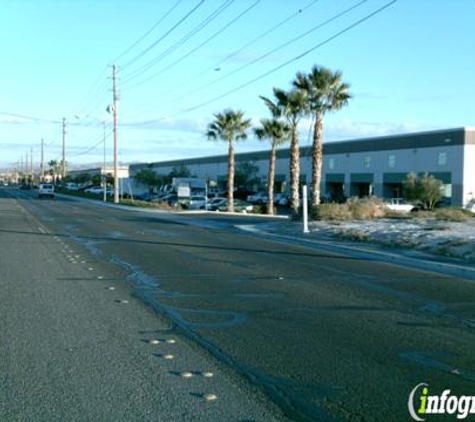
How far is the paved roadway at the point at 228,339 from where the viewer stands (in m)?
6.19

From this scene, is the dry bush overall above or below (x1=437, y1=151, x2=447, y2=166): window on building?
below

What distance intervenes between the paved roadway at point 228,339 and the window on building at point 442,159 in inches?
2152

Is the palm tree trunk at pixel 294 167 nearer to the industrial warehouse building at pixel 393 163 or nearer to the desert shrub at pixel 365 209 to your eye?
the desert shrub at pixel 365 209

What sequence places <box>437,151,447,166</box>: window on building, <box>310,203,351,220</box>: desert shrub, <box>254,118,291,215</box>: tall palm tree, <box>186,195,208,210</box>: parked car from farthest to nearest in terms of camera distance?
<box>437,151,447,166</box>: window on building, <box>186,195,208,210</box>: parked car, <box>254,118,291,215</box>: tall palm tree, <box>310,203,351,220</box>: desert shrub

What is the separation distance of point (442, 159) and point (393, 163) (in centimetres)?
825

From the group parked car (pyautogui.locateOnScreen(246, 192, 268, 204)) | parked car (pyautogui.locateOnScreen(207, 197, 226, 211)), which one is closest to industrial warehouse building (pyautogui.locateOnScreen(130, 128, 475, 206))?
parked car (pyautogui.locateOnScreen(246, 192, 268, 204))

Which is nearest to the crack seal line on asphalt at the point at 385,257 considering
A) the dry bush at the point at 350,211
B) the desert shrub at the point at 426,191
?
the dry bush at the point at 350,211

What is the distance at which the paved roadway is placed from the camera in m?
6.19

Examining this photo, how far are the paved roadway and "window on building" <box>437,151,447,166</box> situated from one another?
54.7 metres

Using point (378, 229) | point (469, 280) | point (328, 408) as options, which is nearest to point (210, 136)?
point (378, 229)

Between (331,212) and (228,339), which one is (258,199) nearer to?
(331,212)

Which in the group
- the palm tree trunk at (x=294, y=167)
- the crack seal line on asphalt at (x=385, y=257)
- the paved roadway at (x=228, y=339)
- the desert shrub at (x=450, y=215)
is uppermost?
the palm tree trunk at (x=294, y=167)

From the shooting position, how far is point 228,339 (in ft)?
28.2

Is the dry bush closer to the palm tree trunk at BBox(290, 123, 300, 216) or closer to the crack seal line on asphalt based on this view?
the crack seal line on asphalt
